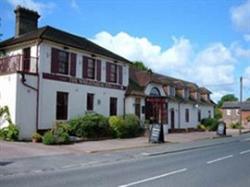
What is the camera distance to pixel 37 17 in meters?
33.0

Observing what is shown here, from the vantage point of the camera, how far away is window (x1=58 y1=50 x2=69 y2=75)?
2931 cm

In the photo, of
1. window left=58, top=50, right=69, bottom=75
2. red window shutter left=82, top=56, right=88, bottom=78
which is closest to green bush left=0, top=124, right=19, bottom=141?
window left=58, top=50, right=69, bottom=75

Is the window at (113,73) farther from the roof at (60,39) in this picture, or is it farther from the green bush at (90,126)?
the green bush at (90,126)

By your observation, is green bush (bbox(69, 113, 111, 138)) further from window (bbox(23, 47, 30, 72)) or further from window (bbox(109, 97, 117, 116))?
window (bbox(23, 47, 30, 72))

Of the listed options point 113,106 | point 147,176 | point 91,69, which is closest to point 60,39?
point 91,69

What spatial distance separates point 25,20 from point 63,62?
5.48 m

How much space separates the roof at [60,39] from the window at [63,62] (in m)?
0.77

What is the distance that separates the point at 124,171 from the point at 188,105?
37.8 metres

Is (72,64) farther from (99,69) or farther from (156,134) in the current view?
(156,134)

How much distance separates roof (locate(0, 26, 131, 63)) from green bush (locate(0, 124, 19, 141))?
6.28 meters

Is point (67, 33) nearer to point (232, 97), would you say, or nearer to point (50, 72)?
point (50, 72)

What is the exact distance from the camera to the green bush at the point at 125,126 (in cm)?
3180

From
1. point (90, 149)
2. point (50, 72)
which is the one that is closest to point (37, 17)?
point (50, 72)

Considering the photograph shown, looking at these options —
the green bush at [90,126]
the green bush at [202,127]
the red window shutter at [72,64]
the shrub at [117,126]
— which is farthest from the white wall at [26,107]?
the green bush at [202,127]
